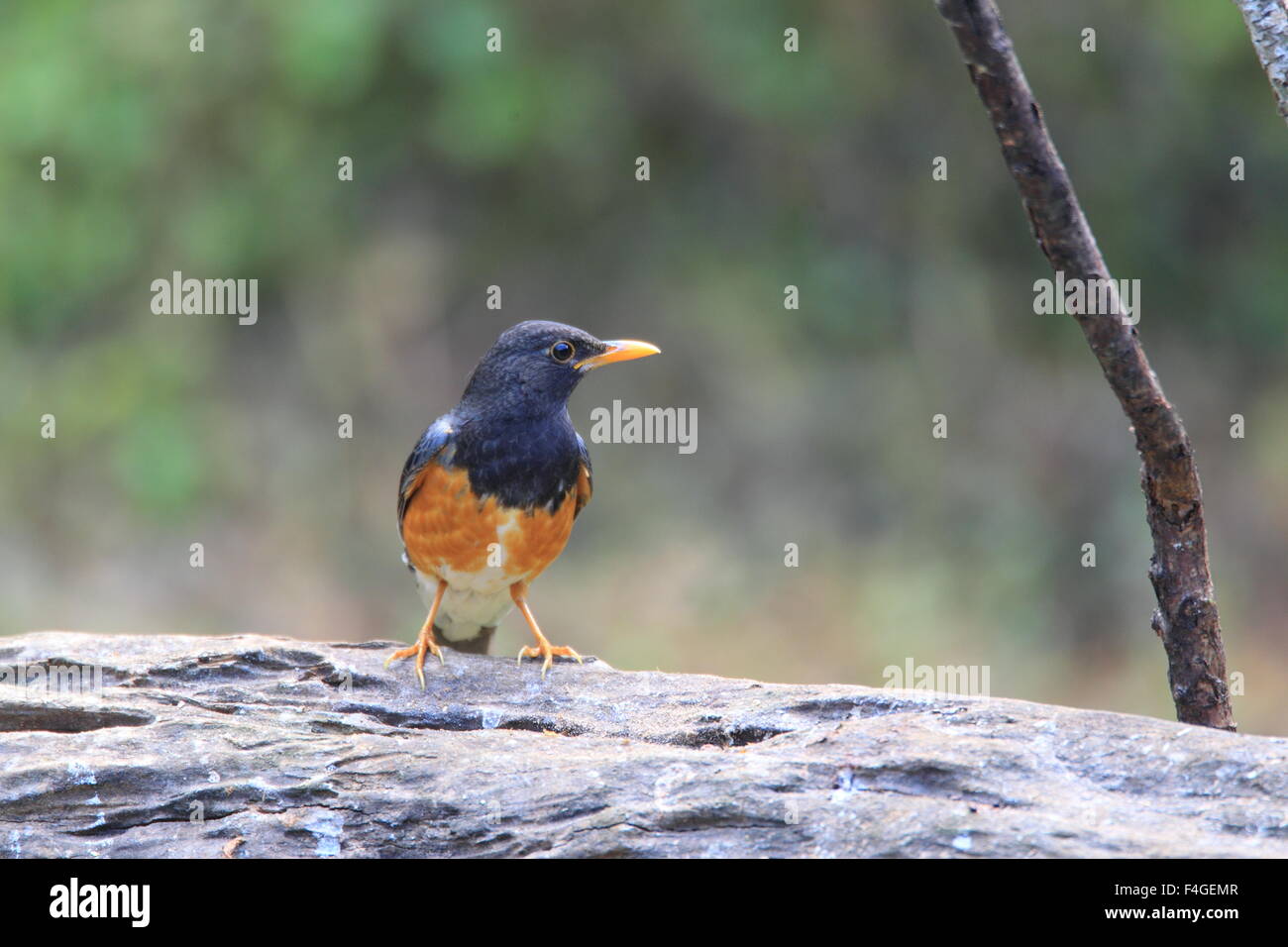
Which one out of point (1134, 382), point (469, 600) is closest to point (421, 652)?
point (469, 600)

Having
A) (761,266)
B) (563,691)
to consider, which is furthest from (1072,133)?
(563,691)

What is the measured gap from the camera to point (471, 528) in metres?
4.82

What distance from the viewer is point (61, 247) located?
32.0ft

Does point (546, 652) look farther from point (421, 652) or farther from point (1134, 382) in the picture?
point (1134, 382)

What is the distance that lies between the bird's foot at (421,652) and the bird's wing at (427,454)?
0.58m

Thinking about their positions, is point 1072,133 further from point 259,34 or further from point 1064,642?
point 259,34

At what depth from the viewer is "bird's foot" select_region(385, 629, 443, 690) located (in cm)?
466

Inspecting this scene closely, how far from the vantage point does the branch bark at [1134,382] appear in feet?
9.21

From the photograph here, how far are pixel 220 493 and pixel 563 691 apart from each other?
5751 mm

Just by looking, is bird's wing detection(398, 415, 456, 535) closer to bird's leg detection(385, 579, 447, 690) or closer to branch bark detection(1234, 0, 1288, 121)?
bird's leg detection(385, 579, 447, 690)
